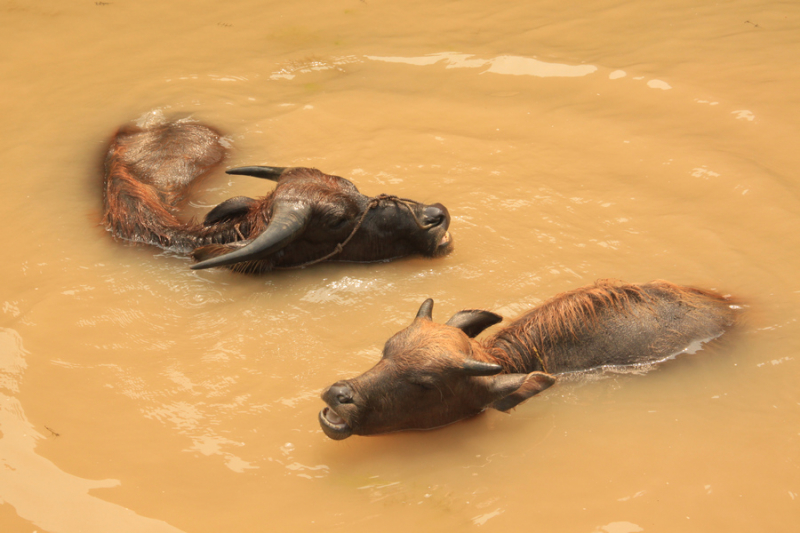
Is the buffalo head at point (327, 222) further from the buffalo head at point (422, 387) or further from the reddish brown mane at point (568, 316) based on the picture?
the buffalo head at point (422, 387)

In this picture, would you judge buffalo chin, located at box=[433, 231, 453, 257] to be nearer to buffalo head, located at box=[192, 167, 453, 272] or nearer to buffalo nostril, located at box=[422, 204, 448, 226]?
buffalo head, located at box=[192, 167, 453, 272]

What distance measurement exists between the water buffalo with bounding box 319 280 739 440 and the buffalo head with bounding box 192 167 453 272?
64.3 inches

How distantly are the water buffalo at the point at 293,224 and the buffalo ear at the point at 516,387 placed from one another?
2.07m

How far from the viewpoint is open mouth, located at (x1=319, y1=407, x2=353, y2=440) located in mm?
4047

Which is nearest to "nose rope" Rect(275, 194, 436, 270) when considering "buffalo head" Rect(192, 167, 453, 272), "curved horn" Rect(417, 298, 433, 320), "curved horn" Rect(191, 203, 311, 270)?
"buffalo head" Rect(192, 167, 453, 272)

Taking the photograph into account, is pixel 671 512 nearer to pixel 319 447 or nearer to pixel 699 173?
pixel 319 447

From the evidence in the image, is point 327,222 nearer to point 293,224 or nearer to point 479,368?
point 293,224

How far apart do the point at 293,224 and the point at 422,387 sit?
220 cm

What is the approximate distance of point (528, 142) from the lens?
7582 millimetres

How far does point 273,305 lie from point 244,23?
20.4 feet

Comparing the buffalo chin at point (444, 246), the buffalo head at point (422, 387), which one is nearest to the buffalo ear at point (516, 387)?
the buffalo head at point (422, 387)

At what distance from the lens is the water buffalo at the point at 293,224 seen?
5.88 m

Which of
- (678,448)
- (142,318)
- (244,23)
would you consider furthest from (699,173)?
(244,23)

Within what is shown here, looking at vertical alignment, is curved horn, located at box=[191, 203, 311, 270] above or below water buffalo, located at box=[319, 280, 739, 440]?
above
